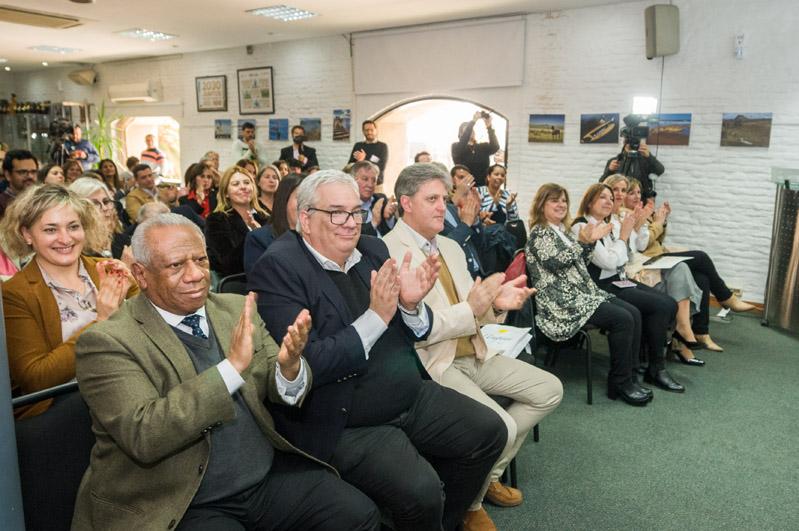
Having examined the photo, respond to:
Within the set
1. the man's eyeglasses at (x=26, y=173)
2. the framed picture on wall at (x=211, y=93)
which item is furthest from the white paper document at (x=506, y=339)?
the framed picture on wall at (x=211, y=93)

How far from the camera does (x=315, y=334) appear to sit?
1864mm

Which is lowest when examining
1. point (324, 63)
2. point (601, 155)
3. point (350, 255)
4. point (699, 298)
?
point (699, 298)

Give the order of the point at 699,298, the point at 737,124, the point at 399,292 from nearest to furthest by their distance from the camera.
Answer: the point at 399,292 → the point at 699,298 → the point at 737,124

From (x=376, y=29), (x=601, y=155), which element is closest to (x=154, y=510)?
(x=601, y=155)

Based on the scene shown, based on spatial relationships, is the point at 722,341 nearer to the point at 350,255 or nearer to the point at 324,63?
the point at 350,255

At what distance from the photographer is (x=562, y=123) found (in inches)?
271

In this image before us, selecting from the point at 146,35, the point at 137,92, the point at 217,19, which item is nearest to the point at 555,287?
the point at 217,19

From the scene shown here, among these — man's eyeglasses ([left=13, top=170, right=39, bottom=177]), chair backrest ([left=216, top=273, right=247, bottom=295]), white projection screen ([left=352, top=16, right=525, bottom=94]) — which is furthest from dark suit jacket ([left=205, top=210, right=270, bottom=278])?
white projection screen ([left=352, top=16, right=525, bottom=94])

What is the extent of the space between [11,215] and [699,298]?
4.52m

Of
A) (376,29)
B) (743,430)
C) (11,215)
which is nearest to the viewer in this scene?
(11,215)

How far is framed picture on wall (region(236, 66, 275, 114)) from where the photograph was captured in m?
9.69

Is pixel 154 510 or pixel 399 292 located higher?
pixel 399 292

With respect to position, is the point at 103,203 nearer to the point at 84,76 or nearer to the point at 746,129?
the point at 746,129

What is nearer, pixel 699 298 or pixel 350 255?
pixel 350 255
